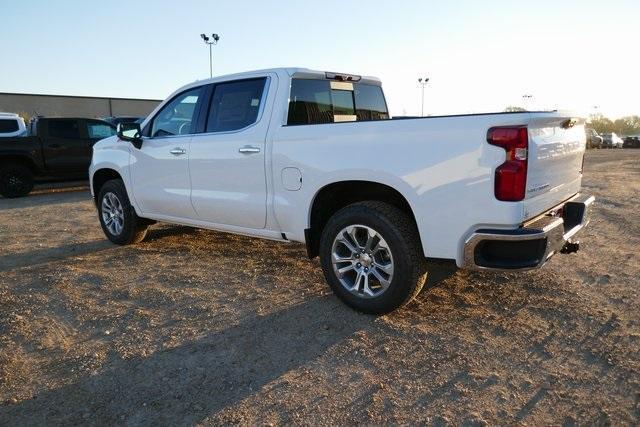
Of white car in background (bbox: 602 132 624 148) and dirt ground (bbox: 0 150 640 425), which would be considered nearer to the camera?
dirt ground (bbox: 0 150 640 425)

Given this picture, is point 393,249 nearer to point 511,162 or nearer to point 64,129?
point 511,162

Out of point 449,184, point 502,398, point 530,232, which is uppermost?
point 449,184

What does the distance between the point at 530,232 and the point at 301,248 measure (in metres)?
3.09

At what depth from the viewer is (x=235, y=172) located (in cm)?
439

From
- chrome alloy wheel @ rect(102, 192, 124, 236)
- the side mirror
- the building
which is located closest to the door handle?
the side mirror

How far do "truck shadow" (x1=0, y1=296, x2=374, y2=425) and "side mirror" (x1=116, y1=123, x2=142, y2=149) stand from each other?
2792mm

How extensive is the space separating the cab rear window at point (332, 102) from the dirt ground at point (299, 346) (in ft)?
4.95

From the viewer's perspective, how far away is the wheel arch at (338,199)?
12.1 feet

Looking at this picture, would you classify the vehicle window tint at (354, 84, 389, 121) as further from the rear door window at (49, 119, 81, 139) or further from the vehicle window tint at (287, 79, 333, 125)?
the rear door window at (49, 119, 81, 139)

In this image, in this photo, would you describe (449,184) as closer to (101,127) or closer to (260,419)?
(260,419)


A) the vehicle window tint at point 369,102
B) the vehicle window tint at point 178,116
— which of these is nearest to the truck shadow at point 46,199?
the vehicle window tint at point 178,116

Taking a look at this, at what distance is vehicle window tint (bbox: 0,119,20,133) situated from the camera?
1211 cm

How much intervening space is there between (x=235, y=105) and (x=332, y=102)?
92 cm

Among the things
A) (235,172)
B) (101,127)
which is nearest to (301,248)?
(235,172)
